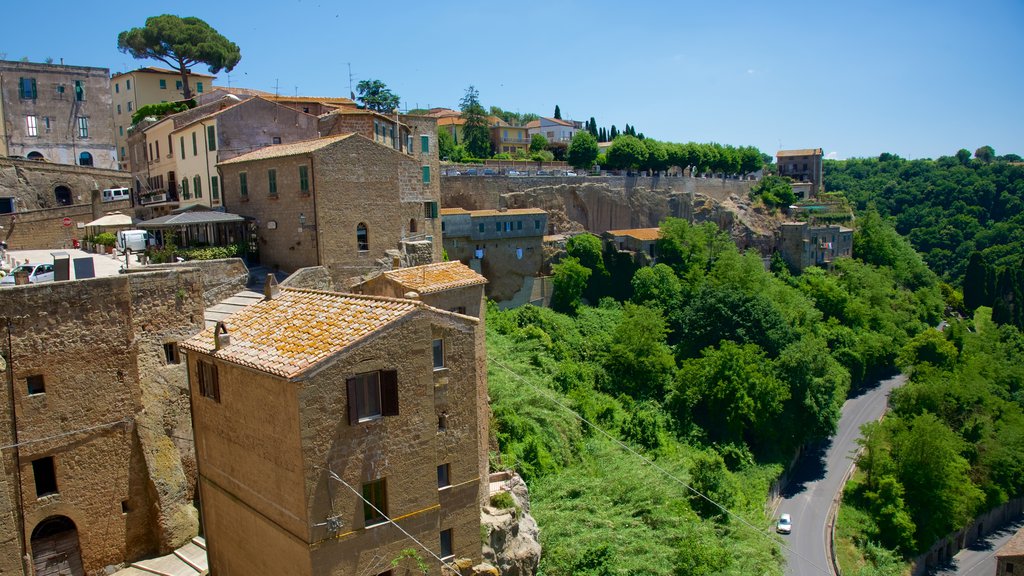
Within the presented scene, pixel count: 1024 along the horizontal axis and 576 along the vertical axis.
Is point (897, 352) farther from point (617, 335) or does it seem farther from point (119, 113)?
point (119, 113)

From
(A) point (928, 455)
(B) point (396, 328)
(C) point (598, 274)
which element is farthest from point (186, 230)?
(A) point (928, 455)

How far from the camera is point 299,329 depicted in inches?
570

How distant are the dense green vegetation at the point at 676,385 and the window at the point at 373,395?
10.2 m

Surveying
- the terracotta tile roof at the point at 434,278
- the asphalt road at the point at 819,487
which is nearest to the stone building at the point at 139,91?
the terracotta tile roof at the point at 434,278

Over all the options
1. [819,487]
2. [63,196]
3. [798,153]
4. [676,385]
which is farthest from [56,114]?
[798,153]

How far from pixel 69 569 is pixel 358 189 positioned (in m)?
15.4

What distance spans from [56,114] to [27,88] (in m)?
2.14

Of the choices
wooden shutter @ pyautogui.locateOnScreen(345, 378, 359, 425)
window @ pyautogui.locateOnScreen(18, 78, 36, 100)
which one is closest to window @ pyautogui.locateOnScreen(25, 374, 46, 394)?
wooden shutter @ pyautogui.locateOnScreen(345, 378, 359, 425)

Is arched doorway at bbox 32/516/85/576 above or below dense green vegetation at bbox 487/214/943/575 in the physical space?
above

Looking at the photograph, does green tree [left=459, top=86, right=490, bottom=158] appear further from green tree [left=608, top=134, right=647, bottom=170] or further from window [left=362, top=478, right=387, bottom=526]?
window [left=362, top=478, right=387, bottom=526]

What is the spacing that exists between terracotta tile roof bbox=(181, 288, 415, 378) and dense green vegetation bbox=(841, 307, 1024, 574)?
32755mm

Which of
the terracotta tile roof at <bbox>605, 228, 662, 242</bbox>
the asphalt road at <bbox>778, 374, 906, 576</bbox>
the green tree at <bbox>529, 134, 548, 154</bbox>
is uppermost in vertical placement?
the green tree at <bbox>529, 134, 548, 154</bbox>

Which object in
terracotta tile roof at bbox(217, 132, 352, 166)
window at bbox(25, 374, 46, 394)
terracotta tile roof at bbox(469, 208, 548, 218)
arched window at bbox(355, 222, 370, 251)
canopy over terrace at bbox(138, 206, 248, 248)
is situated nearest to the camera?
window at bbox(25, 374, 46, 394)

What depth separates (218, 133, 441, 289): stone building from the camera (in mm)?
26897
